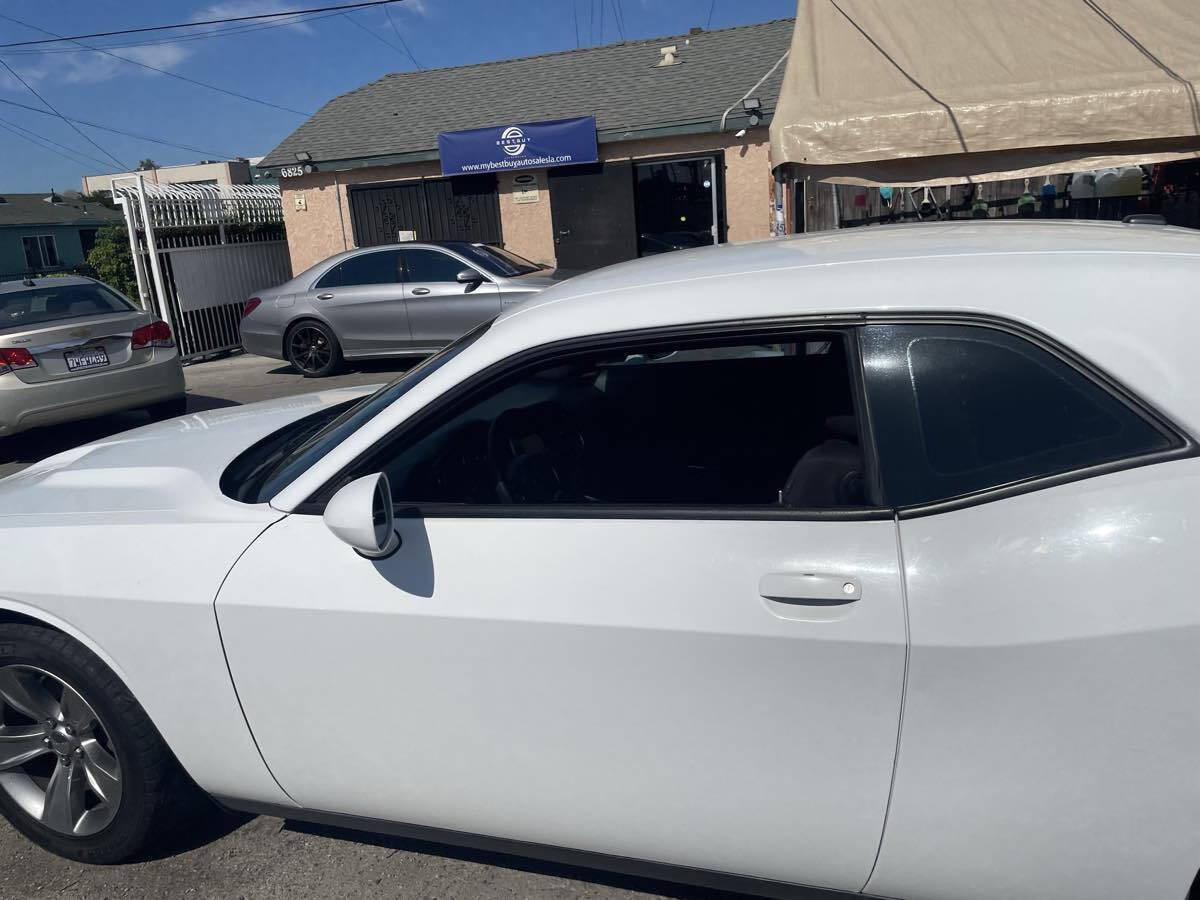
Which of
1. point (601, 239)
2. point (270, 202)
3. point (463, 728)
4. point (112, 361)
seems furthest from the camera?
point (270, 202)

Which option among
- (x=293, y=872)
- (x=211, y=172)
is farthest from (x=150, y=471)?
(x=211, y=172)

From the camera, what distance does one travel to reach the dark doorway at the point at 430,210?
590 inches

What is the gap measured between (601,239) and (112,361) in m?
8.23

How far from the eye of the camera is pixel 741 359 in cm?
328

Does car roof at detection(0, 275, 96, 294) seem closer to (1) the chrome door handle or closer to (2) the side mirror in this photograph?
(2) the side mirror

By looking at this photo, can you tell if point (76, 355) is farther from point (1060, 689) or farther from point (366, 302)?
point (1060, 689)

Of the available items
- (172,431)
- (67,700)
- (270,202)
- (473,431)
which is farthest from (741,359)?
(270,202)

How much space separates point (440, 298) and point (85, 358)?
4.30m

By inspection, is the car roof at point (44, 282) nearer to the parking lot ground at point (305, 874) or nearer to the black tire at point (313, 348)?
the black tire at point (313, 348)

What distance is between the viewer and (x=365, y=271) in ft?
38.0

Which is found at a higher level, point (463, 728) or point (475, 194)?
point (475, 194)

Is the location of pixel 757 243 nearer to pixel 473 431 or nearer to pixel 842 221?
pixel 473 431

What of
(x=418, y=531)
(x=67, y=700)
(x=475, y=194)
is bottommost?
(x=67, y=700)

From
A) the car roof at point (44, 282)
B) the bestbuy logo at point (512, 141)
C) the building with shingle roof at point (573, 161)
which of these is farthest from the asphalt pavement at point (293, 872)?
the bestbuy logo at point (512, 141)
